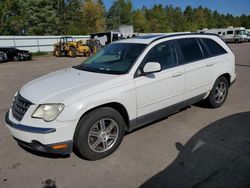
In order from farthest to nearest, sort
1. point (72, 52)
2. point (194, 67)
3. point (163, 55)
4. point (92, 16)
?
point (92, 16) < point (72, 52) < point (194, 67) < point (163, 55)

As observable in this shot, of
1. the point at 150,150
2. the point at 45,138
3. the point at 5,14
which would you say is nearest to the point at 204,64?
the point at 150,150

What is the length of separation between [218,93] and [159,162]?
2.80 metres

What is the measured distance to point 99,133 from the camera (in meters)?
3.64

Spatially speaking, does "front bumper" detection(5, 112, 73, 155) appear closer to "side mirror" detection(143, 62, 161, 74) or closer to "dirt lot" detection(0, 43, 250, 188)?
"dirt lot" detection(0, 43, 250, 188)

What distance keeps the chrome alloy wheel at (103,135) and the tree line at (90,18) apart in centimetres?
3361

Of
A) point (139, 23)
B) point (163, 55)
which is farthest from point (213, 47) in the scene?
point (139, 23)

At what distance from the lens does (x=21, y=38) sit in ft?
98.7

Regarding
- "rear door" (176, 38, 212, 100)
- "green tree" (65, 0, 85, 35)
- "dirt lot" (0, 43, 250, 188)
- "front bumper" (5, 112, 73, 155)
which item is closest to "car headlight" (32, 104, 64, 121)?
"front bumper" (5, 112, 73, 155)

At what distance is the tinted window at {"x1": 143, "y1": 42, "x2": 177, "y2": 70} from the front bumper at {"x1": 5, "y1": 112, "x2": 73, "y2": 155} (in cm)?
181

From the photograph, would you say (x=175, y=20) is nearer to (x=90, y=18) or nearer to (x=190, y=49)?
(x=90, y=18)

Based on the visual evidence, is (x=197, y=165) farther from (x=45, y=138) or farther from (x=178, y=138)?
(x=45, y=138)

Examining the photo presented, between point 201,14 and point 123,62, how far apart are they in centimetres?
9428

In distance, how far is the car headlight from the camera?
321cm

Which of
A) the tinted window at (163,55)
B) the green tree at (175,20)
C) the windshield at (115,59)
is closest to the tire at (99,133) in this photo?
the windshield at (115,59)
